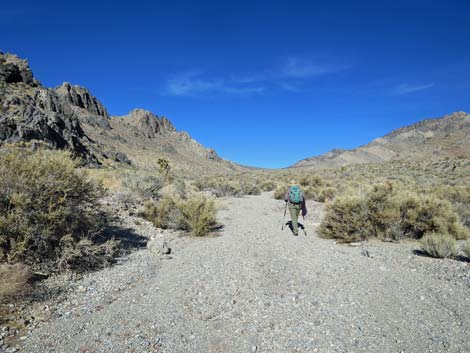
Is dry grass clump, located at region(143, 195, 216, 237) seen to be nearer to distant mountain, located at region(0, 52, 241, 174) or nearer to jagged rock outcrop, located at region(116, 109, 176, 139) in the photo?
distant mountain, located at region(0, 52, 241, 174)

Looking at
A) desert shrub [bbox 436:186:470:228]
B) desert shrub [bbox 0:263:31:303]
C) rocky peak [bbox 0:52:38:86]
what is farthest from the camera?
rocky peak [bbox 0:52:38:86]

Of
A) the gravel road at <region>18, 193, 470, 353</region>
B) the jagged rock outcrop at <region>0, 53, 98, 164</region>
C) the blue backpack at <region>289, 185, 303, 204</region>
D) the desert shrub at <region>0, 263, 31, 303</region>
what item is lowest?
the gravel road at <region>18, 193, 470, 353</region>

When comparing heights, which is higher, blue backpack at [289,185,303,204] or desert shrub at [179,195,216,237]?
blue backpack at [289,185,303,204]

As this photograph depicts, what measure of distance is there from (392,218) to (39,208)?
8.52m

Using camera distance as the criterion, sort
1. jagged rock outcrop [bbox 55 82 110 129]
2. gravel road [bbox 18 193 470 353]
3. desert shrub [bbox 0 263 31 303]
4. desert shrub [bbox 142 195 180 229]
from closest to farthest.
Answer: gravel road [bbox 18 193 470 353] < desert shrub [bbox 0 263 31 303] < desert shrub [bbox 142 195 180 229] < jagged rock outcrop [bbox 55 82 110 129]


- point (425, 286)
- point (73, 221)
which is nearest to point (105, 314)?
point (73, 221)

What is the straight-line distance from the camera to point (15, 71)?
5044cm

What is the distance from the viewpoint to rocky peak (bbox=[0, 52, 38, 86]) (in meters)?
47.6

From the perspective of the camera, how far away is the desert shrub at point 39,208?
474 cm

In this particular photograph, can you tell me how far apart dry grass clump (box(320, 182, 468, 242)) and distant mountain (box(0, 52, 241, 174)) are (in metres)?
8.22

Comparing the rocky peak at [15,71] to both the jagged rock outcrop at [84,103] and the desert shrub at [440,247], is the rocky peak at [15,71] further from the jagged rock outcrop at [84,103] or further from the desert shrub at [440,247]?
the desert shrub at [440,247]

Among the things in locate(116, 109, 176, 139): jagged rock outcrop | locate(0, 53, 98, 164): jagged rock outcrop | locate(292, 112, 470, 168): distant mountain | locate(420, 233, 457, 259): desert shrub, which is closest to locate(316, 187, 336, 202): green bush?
locate(420, 233, 457, 259): desert shrub

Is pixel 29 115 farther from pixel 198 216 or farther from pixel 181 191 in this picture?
pixel 198 216

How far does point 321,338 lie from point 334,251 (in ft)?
12.8
